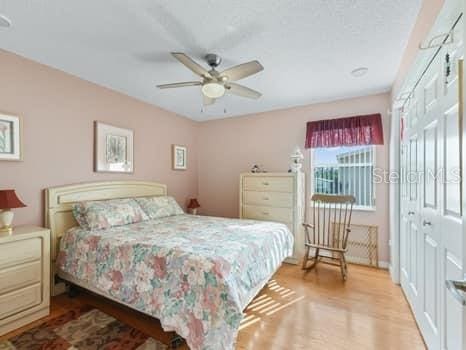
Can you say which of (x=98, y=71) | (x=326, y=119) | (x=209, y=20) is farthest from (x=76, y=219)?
(x=326, y=119)

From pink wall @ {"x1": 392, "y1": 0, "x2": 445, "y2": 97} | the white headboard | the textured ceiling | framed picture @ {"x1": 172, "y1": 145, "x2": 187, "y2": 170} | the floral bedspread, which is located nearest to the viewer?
pink wall @ {"x1": 392, "y1": 0, "x2": 445, "y2": 97}

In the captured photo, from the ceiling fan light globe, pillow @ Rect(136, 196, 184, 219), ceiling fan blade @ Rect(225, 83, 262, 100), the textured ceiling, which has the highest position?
the textured ceiling

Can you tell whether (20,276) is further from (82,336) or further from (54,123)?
(54,123)

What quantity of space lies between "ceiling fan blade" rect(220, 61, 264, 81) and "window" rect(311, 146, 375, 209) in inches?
85.5

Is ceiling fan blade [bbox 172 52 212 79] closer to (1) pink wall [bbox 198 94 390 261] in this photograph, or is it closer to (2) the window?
(1) pink wall [bbox 198 94 390 261]

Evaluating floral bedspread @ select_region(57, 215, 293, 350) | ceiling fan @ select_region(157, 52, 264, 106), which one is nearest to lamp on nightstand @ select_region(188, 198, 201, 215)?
floral bedspread @ select_region(57, 215, 293, 350)

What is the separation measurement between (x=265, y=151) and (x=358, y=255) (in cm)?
218

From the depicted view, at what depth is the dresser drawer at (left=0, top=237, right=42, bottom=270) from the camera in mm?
1885

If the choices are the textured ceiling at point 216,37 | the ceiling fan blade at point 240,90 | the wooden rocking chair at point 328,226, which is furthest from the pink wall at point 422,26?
the wooden rocking chair at point 328,226

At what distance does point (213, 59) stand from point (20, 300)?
2734 mm

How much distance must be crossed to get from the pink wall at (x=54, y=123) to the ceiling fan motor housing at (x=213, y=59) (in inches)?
65.8

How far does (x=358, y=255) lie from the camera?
3.41 m

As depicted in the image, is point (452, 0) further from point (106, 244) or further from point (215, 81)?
point (106, 244)

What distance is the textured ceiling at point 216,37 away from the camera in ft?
5.39
